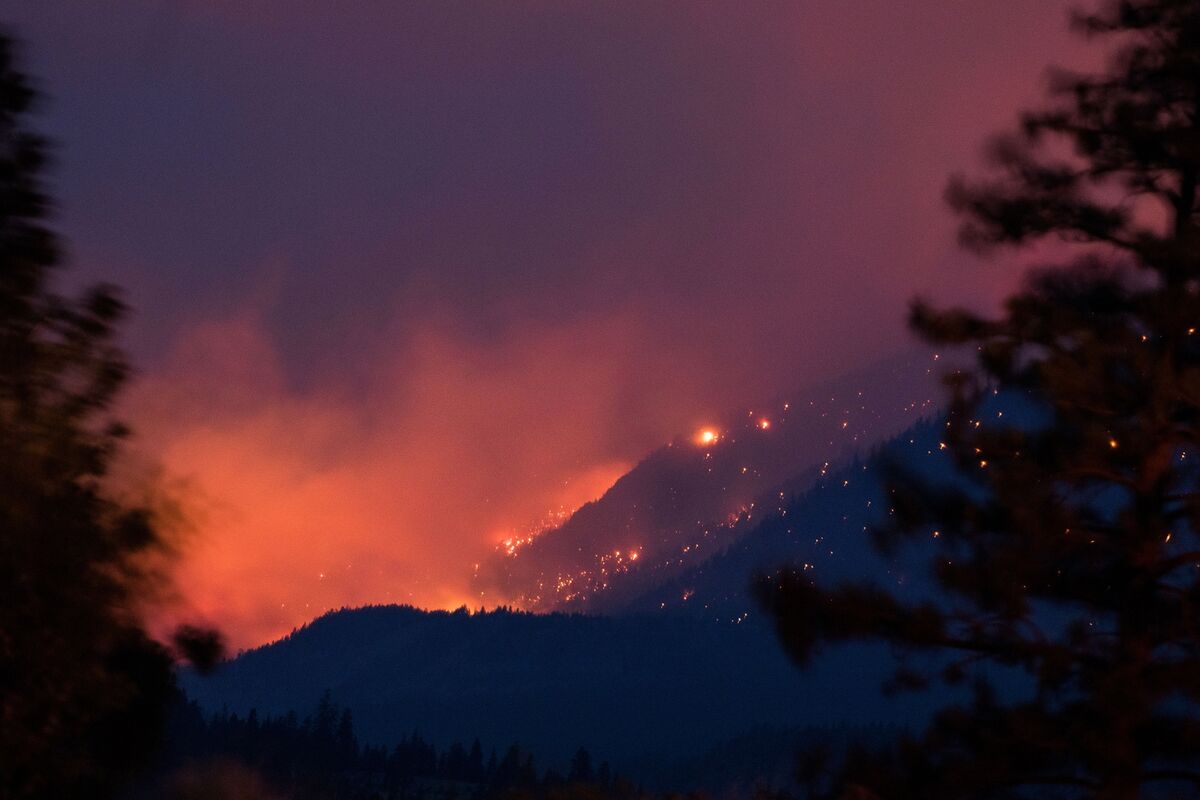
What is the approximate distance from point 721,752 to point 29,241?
19058 cm

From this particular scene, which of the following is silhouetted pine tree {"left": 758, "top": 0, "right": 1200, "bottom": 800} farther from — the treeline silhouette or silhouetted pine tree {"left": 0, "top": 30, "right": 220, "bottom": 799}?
the treeline silhouette

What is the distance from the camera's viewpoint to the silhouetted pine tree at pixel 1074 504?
14.4 m

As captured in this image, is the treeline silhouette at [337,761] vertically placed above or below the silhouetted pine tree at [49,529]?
above

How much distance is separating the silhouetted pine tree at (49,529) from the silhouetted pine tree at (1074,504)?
786cm

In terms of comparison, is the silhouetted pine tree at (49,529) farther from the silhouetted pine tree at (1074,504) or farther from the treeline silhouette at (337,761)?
the treeline silhouette at (337,761)

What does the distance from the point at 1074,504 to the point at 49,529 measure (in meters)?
10.9

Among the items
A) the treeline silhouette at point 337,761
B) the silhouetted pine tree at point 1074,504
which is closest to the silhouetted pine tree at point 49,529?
the silhouetted pine tree at point 1074,504

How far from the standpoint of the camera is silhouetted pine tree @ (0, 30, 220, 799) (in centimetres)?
942

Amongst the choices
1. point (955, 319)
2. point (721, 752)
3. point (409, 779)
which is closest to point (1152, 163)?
point (955, 319)

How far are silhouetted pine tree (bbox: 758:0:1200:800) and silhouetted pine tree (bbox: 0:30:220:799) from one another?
25.8 feet

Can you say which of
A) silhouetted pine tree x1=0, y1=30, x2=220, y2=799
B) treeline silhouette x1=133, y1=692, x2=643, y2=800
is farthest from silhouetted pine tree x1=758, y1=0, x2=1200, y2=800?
treeline silhouette x1=133, y1=692, x2=643, y2=800

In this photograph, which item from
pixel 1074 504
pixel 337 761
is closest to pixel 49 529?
pixel 1074 504

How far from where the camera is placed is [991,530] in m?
15.9

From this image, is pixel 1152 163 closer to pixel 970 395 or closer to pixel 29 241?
pixel 970 395
